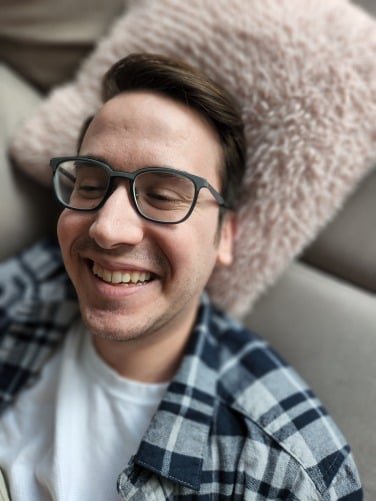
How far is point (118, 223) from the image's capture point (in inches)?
32.1

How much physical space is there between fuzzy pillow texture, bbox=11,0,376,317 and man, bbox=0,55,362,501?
7 cm

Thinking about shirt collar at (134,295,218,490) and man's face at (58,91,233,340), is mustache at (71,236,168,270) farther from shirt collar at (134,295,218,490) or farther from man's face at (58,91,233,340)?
shirt collar at (134,295,218,490)

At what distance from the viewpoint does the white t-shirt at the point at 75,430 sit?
2.97ft

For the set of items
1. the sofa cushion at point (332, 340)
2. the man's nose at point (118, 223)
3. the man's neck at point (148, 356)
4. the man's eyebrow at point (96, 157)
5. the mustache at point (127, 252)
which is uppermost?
the man's eyebrow at point (96, 157)

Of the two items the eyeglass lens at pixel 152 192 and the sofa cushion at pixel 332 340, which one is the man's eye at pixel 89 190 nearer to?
the eyeglass lens at pixel 152 192

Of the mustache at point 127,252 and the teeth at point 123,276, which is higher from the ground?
the mustache at point 127,252

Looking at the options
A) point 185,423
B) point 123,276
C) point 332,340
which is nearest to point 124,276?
point 123,276

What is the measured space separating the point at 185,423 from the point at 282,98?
72cm

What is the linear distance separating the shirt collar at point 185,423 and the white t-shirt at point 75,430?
0.22 ft

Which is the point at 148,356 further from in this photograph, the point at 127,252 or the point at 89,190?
the point at 89,190

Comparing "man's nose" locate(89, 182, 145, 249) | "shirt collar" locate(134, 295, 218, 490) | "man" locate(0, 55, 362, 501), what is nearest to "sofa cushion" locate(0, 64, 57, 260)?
"man" locate(0, 55, 362, 501)

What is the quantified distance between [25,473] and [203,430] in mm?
378

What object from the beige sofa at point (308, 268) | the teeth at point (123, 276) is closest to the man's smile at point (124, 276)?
the teeth at point (123, 276)

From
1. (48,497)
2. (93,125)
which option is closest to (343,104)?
(93,125)
